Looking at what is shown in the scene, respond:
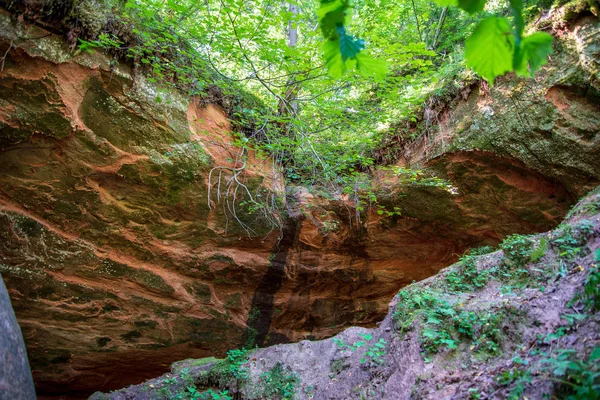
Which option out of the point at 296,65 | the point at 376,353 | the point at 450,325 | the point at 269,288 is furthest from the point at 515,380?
the point at 269,288

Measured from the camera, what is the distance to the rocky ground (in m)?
2.32

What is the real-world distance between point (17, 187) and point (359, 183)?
5815 mm

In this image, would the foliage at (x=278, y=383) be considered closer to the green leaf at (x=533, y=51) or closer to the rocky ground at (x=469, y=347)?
the rocky ground at (x=469, y=347)

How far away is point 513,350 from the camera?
9.37 ft

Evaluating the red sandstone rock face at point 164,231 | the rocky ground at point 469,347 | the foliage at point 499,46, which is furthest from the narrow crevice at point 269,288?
the foliage at point 499,46

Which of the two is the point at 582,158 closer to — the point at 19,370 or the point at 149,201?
the point at 149,201

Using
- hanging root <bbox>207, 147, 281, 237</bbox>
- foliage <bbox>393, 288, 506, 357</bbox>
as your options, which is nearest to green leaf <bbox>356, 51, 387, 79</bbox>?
foliage <bbox>393, 288, 506, 357</bbox>

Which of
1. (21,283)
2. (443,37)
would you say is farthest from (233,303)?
(443,37)

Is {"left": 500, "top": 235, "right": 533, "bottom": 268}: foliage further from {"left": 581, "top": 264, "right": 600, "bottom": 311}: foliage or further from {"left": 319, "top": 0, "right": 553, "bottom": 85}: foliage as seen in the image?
{"left": 319, "top": 0, "right": 553, "bottom": 85}: foliage

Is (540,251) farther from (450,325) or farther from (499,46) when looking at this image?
(499,46)

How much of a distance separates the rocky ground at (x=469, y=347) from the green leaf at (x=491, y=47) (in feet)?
5.42

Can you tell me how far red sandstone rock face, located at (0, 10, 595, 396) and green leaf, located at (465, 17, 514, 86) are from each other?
554 centimetres

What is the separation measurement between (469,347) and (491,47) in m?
3.05

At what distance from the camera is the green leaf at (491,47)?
923 millimetres
